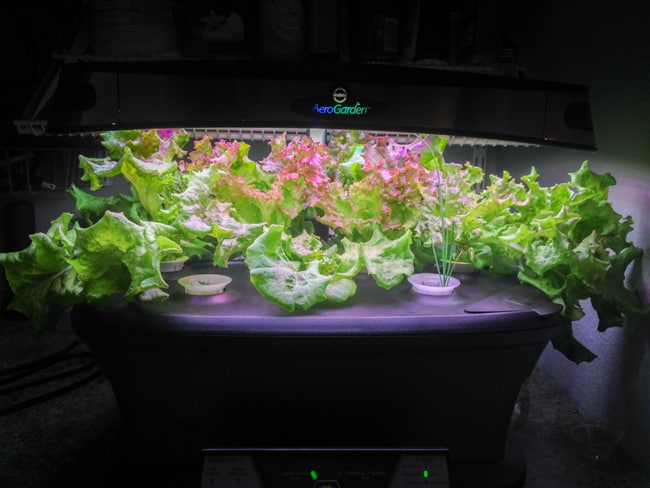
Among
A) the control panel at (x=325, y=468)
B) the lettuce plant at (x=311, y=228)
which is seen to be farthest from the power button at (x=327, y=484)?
the lettuce plant at (x=311, y=228)

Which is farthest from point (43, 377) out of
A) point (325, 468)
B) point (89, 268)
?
point (325, 468)

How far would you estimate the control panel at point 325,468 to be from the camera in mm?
597

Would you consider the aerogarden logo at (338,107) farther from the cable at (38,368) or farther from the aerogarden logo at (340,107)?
the cable at (38,368)

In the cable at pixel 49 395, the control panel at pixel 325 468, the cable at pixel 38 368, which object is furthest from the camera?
the cable at pixel 38 368

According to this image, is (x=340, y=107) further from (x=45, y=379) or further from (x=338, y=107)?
(x=45, y=379)

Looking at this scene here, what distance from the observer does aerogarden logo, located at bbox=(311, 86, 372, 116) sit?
0.66 meters

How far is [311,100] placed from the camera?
0.66 meters

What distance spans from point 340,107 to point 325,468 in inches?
16.3

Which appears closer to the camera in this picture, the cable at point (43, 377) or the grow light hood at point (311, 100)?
the grow light hood at point (311, 100)

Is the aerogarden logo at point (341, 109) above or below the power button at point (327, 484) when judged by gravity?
above

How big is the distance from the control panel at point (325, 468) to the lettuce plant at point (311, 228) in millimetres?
170

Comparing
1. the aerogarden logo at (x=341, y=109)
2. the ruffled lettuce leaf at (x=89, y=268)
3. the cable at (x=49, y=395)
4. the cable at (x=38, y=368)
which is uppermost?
the aerogarden logo at (x=341, y=109)

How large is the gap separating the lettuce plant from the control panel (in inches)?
6.7

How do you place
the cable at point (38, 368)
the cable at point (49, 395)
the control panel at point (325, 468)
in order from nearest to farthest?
the control panel at point (325, 468), the cable at point (49, 395), the cable at point (38, 368)
